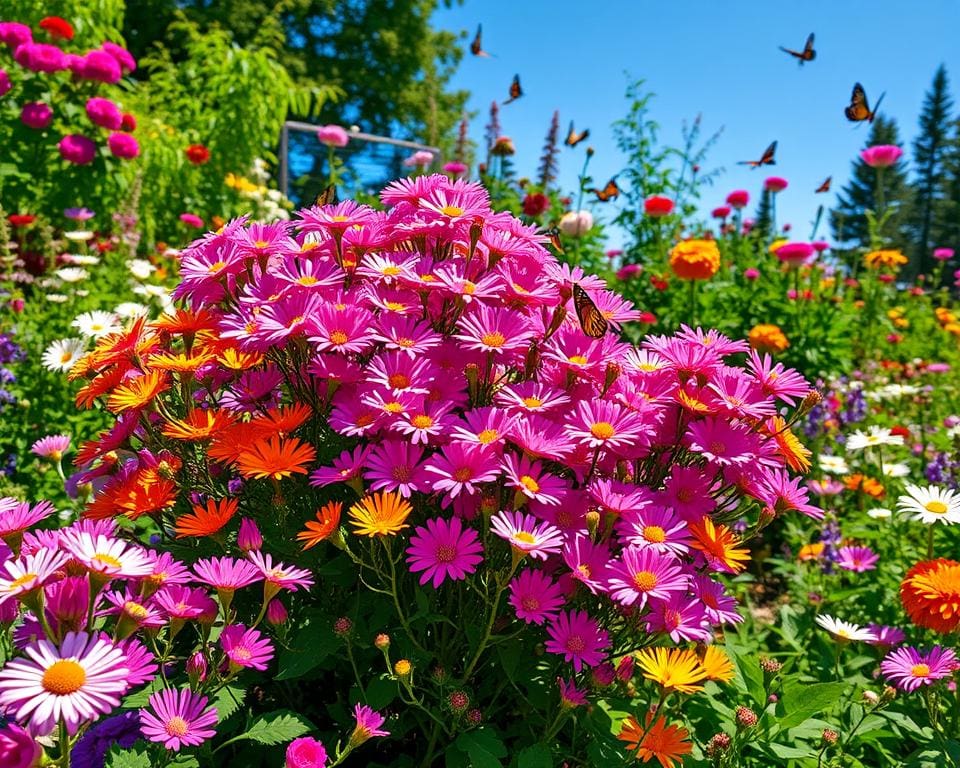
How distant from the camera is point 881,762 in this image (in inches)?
64.6

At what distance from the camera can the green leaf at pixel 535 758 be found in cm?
110

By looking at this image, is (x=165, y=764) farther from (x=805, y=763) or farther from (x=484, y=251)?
(x=805, y=763)

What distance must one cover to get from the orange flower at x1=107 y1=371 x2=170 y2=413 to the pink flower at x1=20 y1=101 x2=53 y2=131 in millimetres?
4038

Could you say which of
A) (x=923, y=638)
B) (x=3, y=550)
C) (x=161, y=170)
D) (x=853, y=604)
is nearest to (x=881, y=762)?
(x=923, y=638)

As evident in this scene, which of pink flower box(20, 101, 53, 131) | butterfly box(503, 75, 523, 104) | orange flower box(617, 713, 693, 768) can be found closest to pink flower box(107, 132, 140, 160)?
pink flower box(20, 101, 53, 131)

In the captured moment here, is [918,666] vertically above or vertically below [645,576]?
below

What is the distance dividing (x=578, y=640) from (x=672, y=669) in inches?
6.3

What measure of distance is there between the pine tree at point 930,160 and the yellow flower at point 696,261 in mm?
39860

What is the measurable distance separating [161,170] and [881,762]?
5.57 meters

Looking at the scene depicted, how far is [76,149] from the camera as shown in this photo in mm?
4379

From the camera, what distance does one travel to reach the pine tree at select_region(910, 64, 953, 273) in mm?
37469

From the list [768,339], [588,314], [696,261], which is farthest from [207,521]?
[768,339]

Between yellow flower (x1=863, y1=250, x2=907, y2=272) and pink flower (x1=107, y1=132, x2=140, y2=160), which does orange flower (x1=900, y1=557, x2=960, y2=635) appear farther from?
pink flower (x1=107, y1=132, x2=140, y2=160)

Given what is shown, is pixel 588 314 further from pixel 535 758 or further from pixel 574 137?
pixel 574 137
